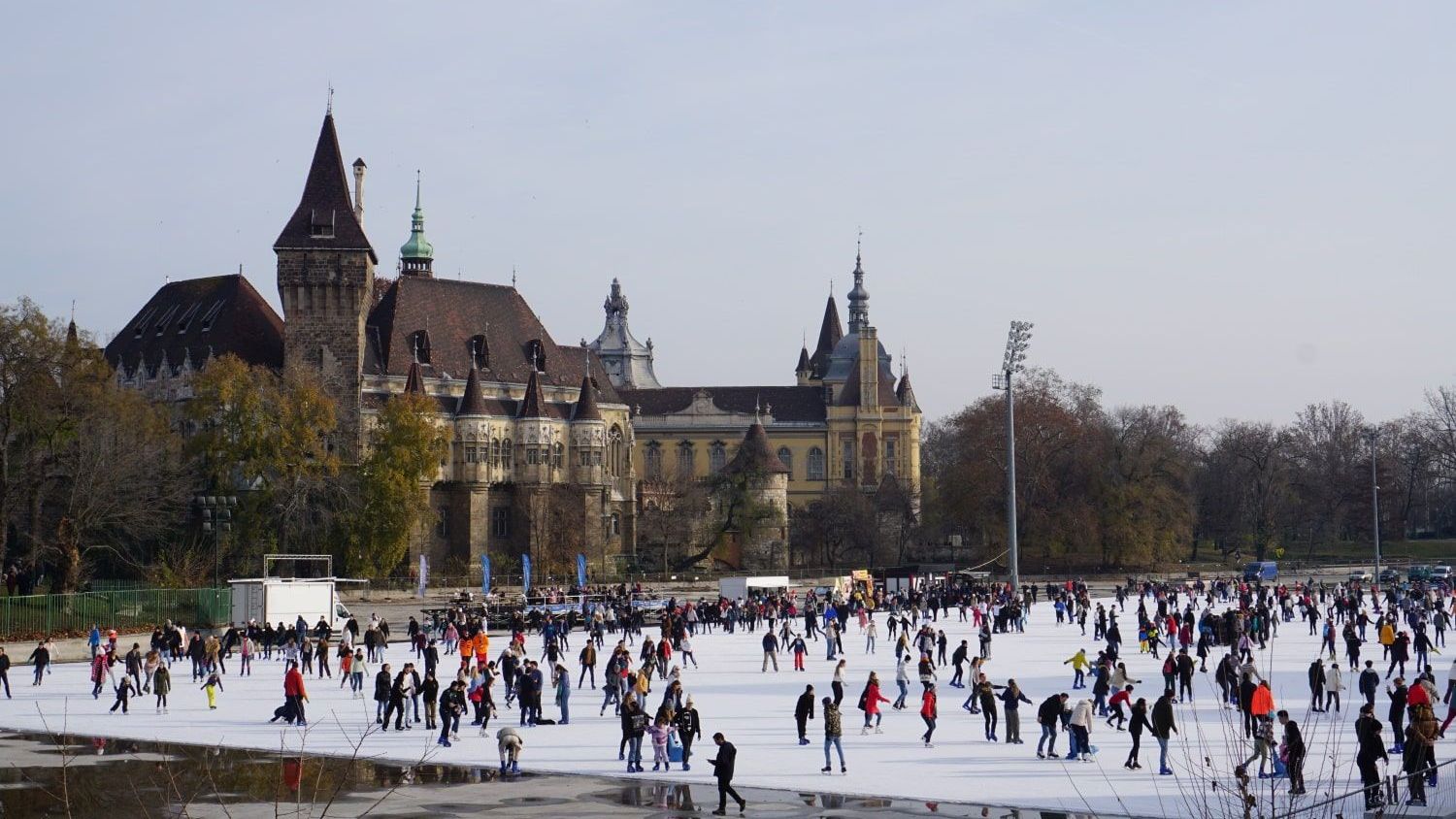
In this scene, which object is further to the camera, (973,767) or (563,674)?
(563,674)

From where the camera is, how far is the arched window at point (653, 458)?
133 metres

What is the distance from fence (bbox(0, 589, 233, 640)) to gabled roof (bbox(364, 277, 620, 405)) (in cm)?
3603

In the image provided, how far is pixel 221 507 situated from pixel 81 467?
14132mm

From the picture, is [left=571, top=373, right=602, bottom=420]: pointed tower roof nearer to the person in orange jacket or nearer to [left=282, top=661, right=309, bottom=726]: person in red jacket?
[left=282, top=661, right=309, bottom=726]: person in red jacket

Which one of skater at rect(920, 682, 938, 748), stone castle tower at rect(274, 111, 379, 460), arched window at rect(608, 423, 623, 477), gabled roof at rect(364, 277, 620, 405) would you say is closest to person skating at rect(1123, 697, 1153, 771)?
skater at rect(920, 682, 938, 748)

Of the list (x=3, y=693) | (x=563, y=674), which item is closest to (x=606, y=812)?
(x=563, y=674)

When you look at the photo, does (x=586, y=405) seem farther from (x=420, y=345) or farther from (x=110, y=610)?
(x=110, y=610)

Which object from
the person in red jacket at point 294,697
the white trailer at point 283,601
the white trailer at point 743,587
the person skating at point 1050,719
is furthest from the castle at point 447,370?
the person skating at point 1050,719

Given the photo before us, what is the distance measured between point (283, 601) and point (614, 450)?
52504mm

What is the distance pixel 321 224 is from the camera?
266ft

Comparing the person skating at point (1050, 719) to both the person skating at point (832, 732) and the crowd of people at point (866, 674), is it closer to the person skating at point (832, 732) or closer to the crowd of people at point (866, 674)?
the crowd of people at point (866, 674)

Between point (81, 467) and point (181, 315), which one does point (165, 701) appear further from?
point (181, 315)

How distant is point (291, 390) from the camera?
7194 cm

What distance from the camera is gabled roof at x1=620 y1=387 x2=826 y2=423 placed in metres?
136
